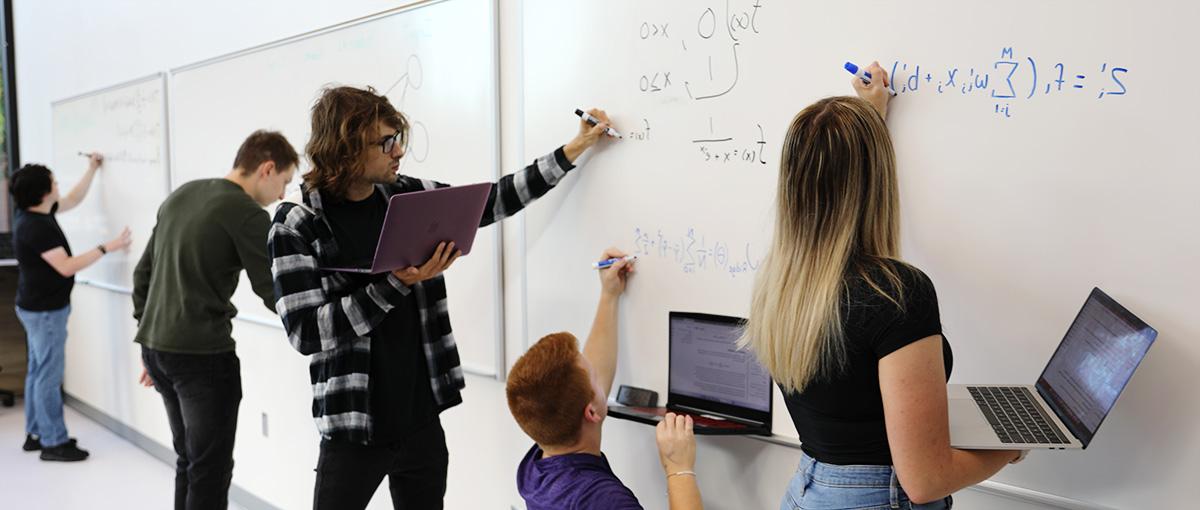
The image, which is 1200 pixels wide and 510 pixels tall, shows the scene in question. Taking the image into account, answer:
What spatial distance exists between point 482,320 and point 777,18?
1.19 m

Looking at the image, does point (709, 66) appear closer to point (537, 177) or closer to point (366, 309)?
point (537, 177)

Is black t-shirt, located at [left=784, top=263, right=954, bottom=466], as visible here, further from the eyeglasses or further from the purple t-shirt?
the eyeglasses

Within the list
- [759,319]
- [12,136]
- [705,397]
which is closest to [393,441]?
[705,397]

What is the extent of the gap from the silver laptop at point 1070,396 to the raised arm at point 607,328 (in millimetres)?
833

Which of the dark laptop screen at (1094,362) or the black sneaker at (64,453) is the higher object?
the dark laptop screen at (1094,362)

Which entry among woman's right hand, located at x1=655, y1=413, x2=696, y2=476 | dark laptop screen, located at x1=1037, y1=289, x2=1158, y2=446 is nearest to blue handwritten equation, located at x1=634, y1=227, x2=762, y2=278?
woman's right hand, located at x1=655, y1=413, x2=696, y2=476

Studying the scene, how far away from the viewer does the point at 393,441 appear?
6.21 feet

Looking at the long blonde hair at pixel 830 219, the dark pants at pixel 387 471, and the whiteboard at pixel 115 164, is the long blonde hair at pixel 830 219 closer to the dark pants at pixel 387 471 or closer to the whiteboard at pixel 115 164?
the dark pants at pixel 387 471

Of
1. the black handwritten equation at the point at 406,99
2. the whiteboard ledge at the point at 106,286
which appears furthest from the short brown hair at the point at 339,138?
the whiteboard ledge at the point at 106,286

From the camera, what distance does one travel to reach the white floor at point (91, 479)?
12.2ft

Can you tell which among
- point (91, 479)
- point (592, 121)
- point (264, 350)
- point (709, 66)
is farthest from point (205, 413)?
point (91, 479)

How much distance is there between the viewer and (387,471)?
1923 millimetres

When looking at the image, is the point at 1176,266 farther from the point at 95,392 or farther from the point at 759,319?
the point at 95,392

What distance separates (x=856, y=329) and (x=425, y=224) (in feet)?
2.88
